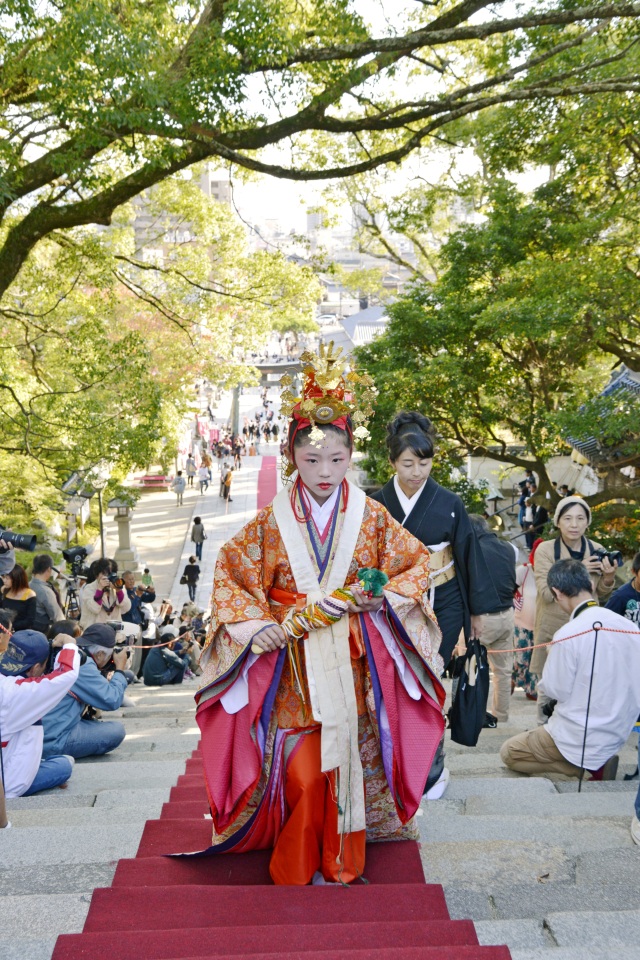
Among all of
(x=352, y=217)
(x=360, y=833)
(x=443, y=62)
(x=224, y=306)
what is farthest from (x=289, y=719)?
(x=352, y=217)

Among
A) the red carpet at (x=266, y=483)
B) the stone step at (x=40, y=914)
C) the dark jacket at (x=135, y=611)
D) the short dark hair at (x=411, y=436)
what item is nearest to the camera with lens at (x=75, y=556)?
the dark jacket at (x=135, y=611)

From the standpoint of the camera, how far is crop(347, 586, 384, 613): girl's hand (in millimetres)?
3439

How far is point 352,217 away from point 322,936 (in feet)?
62.9

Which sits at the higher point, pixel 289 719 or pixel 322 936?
pixel 289 719

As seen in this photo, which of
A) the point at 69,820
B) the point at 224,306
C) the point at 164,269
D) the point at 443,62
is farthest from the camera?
the point at 224,306

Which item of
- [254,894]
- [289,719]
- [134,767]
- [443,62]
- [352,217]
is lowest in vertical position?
[134,767]

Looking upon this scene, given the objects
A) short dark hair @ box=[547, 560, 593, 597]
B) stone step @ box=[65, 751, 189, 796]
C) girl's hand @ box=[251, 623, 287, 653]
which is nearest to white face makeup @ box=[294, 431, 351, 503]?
girl's hand @ box=[251, 623, 287, 653]

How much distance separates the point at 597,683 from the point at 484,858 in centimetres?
149

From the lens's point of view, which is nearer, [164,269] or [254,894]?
[254,894]

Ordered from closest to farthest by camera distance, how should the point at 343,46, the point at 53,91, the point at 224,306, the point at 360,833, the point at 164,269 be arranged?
1. the point at 360,833
2. the point at 53,91
3. the point at 343,46
4. the point at 164,269
5. the point at 224,306

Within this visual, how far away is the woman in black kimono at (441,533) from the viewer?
14.8 ft

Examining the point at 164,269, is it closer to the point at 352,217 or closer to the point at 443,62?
the point at 443,62

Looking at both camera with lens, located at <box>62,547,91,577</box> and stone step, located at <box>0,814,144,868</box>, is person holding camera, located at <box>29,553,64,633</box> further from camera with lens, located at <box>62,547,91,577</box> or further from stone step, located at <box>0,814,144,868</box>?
camera with lens, located at <box>62,547,91,577</box>

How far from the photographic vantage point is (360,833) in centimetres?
339
